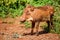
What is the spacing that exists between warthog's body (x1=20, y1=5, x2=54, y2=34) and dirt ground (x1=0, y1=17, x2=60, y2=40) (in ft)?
1.45

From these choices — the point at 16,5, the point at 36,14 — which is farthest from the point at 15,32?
the point at 16,5

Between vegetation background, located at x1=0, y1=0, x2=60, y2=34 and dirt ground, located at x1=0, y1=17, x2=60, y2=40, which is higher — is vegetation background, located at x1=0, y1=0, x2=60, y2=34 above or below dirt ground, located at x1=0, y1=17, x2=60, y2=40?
above

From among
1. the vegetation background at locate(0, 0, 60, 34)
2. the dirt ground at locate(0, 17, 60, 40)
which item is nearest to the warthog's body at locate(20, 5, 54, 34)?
the dirt ground at locate(0, 17, 60, 40)

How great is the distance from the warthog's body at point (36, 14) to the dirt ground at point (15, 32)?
1.45 feet

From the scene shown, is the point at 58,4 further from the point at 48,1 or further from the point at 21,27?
the point at 21,27

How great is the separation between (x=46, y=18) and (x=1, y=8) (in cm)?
292

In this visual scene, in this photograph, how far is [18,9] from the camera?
10.1 m

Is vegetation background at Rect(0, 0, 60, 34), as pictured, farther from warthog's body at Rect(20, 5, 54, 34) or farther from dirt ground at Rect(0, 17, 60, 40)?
warthog's body at Rect(20, 5, 54, 34)

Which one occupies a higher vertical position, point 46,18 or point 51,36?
point 46,18

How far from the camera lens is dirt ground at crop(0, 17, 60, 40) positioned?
7.48m

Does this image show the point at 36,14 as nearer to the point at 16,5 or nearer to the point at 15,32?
the point at 15,32

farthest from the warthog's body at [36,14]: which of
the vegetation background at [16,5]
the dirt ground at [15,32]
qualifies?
the vegetation background at [16,5]

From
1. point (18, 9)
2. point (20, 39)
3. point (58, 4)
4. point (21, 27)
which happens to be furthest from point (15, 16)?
point (20, 39)

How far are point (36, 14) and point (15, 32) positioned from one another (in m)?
1.04
